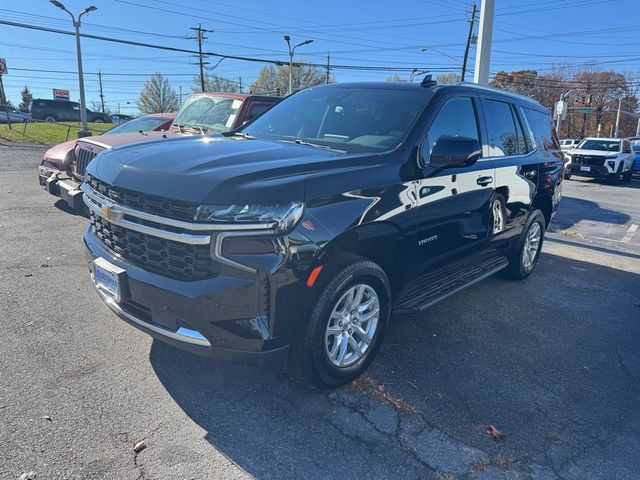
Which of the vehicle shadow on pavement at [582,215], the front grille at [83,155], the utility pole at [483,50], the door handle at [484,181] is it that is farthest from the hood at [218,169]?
the utility pole at [483,50]

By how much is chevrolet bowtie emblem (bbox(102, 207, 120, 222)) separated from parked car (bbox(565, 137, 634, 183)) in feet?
62.1

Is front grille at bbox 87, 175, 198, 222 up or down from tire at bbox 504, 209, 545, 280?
up

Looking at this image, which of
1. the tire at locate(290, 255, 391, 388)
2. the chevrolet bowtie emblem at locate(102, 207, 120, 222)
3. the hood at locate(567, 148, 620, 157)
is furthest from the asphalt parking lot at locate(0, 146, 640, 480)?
the hood at locate(567, 148, 620, 157)

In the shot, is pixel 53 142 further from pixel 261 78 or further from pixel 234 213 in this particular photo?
pixel 261 78

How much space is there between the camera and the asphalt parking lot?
251 cm

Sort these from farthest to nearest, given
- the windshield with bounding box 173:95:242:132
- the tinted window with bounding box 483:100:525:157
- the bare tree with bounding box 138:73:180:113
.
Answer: the bare tree with bounding box 138:73:180:113
the windshield with bounding box 173:95:242:132
the tinted window with bounding box 483:100:525:157

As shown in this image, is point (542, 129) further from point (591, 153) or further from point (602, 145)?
point (602, 145)

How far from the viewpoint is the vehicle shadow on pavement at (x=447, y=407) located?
256 centimetres

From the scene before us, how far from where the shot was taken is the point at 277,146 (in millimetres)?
3516

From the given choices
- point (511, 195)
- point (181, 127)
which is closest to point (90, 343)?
point (511, 195)

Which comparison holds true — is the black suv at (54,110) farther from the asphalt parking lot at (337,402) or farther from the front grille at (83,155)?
the asphalt parking lot at (337,402)

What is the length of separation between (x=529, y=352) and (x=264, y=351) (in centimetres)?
238

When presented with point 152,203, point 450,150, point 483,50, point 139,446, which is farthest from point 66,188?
point 483,50

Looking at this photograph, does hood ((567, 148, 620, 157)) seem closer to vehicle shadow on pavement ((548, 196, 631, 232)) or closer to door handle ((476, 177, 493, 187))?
vehicle shadow on pavement ((548, 196, 631, 232))
